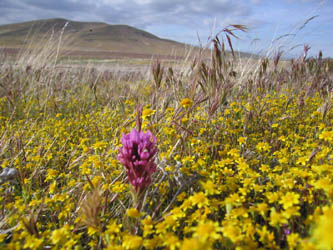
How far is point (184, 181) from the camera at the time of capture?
170cm

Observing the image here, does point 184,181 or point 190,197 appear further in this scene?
point 184,181

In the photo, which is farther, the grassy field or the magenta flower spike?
the magenta flower spike

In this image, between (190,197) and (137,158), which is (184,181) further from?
(137,158)

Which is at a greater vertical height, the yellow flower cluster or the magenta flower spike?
the magenta flower spike

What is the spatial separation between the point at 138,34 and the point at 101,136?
15602cm

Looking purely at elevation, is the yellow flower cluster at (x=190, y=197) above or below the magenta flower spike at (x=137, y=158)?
below

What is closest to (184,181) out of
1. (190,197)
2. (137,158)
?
(190,197)

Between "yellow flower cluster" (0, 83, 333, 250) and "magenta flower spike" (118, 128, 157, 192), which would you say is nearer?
"yellow flower cluster" (0, 83, 333, 250)

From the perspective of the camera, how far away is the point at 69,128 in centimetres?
359

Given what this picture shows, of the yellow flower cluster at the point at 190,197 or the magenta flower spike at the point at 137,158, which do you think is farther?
the magenta flower spike at the point at 137,158

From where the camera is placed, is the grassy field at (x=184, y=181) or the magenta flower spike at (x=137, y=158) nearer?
the grassy field at (x=184, y=181)

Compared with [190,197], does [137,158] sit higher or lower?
higher

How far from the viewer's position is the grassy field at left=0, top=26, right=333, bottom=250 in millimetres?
1321

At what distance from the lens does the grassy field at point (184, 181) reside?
132cm
